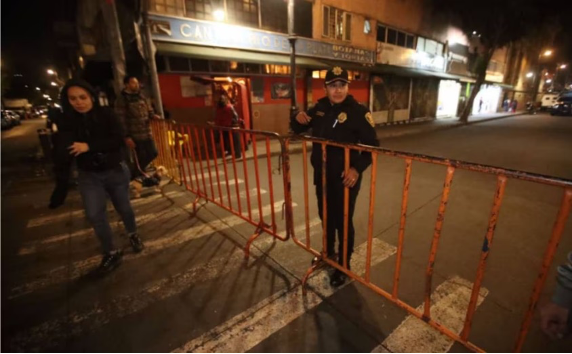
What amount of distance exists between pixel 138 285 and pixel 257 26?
1165cm

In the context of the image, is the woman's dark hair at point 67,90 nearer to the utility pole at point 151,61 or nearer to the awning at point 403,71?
the utility pole at point 151,61

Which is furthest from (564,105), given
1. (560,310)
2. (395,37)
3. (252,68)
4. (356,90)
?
(560,310)

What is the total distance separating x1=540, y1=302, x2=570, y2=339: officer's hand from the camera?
213 cm

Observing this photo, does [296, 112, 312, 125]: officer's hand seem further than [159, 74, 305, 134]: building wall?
No

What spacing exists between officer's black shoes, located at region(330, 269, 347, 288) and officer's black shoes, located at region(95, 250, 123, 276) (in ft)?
8.13

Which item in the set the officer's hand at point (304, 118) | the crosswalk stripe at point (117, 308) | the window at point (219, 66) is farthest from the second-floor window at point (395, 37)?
the crosswalk stripe at point (117, 308)

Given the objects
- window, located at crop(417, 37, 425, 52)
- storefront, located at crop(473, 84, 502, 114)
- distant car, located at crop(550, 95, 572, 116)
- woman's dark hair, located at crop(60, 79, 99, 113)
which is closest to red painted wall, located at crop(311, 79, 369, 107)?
window, located at crop(417, 37, 425, 52)

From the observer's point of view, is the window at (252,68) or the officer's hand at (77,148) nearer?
the officer's hand at (77,148)

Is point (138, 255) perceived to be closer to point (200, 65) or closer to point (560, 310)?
point (560, 310)

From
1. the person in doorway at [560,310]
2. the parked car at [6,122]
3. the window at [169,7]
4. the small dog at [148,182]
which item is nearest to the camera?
the person in doorway at [560,310]

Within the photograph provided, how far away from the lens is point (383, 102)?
19.0m

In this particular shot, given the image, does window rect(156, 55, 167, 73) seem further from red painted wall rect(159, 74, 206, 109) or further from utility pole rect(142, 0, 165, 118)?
utility pole rect(142, 0, 165, 118)

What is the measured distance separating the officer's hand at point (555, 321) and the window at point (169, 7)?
1151 centimetres

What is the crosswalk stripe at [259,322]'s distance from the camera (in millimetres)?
2160
